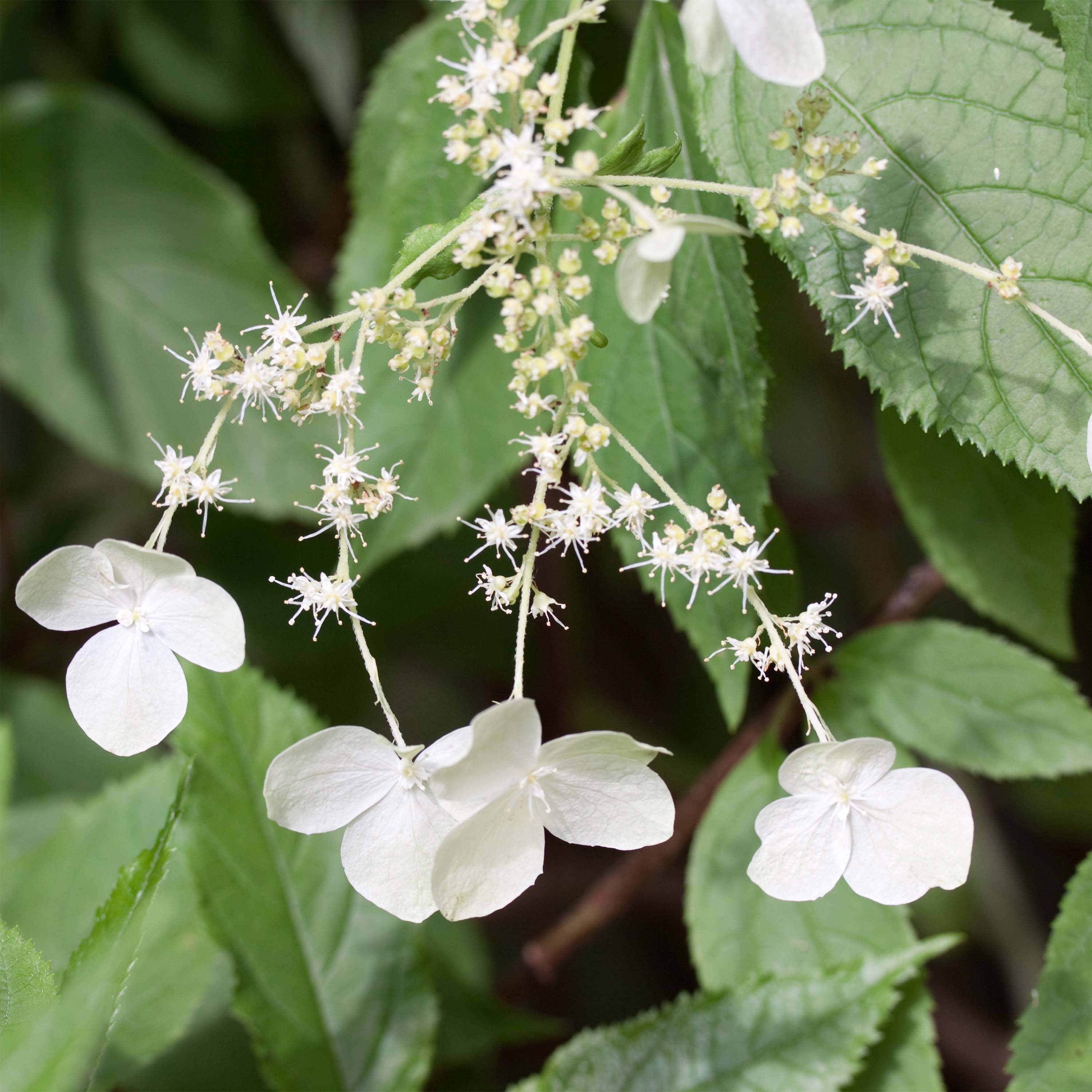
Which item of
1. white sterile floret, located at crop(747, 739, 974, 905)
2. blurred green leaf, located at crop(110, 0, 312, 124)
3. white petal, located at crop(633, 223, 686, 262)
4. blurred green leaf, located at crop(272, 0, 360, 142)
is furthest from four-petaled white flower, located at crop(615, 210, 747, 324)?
blurred green leaf, located at crop(110, 0, 312, 124)

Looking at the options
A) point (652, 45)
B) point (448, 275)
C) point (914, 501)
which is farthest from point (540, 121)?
point (914, 501)

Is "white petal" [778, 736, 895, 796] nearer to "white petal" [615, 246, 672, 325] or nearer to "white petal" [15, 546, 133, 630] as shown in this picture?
"white petal" [615, 246, 672, 325]

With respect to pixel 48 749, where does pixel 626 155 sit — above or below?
above

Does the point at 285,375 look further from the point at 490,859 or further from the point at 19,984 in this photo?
the point at 19,984

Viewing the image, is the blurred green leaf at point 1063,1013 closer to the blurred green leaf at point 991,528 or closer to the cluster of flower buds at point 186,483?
the blurred green leaf at point 991,528

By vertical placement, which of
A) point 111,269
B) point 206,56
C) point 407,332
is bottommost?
point 111,269

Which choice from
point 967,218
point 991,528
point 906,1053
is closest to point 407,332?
point 967,218

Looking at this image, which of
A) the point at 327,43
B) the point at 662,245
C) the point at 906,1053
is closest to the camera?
the point at 662,245

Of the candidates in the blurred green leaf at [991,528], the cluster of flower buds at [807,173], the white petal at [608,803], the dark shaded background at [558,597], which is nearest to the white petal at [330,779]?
the white petal at [608,803]
